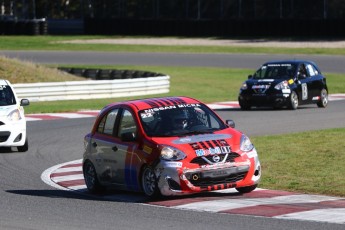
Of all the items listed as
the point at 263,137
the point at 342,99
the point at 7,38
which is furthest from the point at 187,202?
the point at 7,38

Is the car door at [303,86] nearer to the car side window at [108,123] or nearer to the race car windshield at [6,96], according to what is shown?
the race car windshield at [6,96]

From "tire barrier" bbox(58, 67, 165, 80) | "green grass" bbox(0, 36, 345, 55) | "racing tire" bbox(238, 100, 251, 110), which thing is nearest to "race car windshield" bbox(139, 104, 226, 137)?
"racing tire" bbox(238, 100, 251, 110)

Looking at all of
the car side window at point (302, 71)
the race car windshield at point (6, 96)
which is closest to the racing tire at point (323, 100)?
the car side window at point (302, 71)

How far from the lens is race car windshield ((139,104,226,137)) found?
45.2ft

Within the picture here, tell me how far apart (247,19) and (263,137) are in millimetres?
44526

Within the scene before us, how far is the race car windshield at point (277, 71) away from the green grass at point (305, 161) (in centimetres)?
765

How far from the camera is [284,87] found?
29188 mm

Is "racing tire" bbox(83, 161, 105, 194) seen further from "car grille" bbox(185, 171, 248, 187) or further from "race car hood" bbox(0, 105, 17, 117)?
"race car hood" bbox(0, 105, 17, 117)

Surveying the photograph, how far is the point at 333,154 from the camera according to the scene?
17703 mm

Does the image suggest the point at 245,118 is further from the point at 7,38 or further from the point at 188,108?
the point at 7,38

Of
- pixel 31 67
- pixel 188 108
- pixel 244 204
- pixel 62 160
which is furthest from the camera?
pixel 31 67

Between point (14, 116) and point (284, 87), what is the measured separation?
10759 millimetres

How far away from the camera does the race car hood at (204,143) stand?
1310 cm

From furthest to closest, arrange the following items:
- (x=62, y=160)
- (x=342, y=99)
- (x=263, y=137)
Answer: (x=342, y=99) < (x=263, y=137) < (x=62, y=160)
